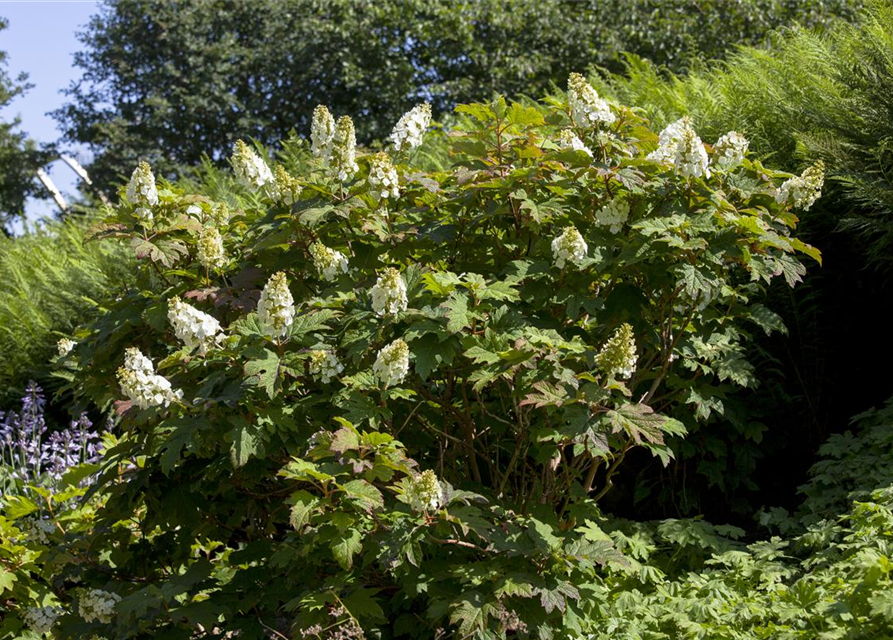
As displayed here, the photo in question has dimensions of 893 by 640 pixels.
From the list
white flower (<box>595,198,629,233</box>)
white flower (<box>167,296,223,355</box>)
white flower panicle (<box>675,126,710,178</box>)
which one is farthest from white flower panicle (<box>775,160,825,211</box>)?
white flower (<box>167,296,223,355</box>)

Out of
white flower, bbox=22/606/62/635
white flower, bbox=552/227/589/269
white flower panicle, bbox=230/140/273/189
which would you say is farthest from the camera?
white flower, bbox=22/606/62/635

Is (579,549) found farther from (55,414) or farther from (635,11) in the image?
(635,11)

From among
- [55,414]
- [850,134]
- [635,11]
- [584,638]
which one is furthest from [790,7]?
[584,638]

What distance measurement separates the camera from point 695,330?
13.2 ft

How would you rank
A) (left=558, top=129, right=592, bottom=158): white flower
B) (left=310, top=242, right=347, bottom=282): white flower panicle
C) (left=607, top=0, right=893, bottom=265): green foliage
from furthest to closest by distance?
1. (left=607, top=0, right=893, bottom=265): green foliage
2. (left=558, top=129, right=592, bottom=158): white flower
3. (left=310, top=242, right=347, bottom=282): white flower panicle

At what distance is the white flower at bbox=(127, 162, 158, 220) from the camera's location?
3.75 metres

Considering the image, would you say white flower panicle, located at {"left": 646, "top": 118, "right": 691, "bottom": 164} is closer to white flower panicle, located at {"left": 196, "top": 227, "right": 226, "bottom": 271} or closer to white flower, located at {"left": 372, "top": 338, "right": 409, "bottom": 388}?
white flower, located at {"left": 372, "top": 338, "right": 409, "bottom": 388}

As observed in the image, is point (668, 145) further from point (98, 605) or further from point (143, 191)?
point (98, 605)

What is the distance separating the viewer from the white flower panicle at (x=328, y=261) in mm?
3498

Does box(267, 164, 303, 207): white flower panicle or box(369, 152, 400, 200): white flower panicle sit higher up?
box(267, 164, 303, 207): white flower panicle

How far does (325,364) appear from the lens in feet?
10.7

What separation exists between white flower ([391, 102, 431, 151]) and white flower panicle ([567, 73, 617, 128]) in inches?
23.5

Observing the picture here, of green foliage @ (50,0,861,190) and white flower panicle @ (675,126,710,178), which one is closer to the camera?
white flower panicle @ (675,126,710,178)

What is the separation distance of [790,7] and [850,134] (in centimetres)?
1003
